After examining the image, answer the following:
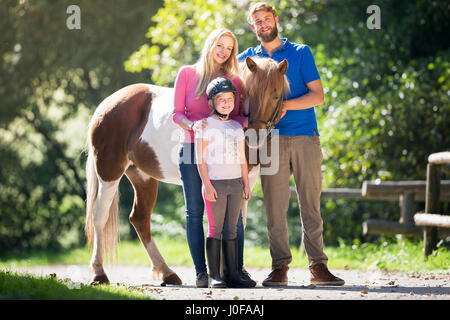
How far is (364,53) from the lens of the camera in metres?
9.66

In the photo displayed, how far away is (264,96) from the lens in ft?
14.6

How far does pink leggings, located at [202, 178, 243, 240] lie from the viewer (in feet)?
14.7

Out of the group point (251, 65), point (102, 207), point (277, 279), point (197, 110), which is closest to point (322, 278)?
point (277, 279)

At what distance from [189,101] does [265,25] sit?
0.88 m

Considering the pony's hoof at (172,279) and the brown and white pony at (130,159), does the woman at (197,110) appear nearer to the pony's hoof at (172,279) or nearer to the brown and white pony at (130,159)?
the brown and white pony at (130,159)

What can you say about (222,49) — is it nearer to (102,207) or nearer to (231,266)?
(231,266)

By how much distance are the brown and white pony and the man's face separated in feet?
3.55

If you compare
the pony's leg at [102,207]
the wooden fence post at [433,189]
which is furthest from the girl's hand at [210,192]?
the wooden fence post at [433,189]

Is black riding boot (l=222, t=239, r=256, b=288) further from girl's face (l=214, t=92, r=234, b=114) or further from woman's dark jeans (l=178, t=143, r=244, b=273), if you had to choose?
girl's face (l=214, t=92, r=234, b=114)

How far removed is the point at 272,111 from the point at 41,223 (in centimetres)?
988

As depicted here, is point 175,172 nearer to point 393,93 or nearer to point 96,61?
point 393,93

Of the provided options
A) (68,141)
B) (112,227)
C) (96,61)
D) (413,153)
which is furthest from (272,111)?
(68,141)

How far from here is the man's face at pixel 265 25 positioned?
4777mm

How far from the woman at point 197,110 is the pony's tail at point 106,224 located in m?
1.22
